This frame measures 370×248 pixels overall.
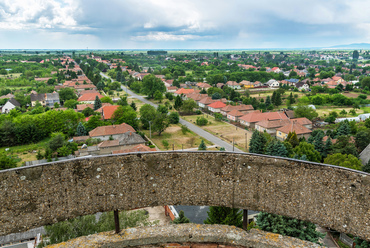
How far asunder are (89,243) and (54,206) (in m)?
1.94

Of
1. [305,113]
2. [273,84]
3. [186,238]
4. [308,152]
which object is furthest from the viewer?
[273,84]

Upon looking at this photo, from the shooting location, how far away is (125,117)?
44031 millimetres

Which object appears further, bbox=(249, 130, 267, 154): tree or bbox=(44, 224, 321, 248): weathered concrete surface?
bbox=(249, 130, 267, 154): tree

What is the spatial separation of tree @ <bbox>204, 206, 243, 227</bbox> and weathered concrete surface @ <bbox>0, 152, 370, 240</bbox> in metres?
4.34

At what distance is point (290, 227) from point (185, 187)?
655 centimetres

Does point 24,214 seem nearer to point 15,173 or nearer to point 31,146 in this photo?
point 15,173

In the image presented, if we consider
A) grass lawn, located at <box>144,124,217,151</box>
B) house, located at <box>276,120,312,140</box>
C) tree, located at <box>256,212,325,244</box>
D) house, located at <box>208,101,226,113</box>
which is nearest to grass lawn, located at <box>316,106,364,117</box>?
house, located at <box>276,120,312,140</box>

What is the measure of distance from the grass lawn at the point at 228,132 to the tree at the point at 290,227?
21.4m

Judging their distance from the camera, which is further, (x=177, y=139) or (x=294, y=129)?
(x=177, y=139)

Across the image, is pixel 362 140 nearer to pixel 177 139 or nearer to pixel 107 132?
pixel 177 139

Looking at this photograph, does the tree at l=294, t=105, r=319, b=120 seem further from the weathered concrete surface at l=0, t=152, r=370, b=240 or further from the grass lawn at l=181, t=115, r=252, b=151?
the weathered concrete surface at l=0, t=152, r=370, b=240

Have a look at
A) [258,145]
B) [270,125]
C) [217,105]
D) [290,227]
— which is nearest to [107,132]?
[258,145]

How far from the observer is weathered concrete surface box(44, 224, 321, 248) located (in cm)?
1018

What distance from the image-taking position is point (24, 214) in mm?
9938
